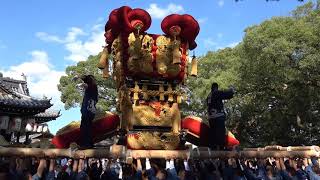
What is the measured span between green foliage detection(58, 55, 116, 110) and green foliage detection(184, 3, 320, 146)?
963 cm

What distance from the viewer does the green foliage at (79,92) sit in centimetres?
3578

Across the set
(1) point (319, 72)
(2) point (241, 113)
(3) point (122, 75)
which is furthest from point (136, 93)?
(2) point (241, 113)

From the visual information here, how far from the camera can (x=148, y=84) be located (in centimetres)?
1018

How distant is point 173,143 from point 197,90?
1947 centimetres

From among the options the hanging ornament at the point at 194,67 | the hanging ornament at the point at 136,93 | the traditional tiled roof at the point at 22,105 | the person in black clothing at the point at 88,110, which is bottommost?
the person in black clothing at the point at 88,110

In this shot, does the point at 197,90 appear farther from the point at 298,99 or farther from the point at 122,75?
the point at 122,75

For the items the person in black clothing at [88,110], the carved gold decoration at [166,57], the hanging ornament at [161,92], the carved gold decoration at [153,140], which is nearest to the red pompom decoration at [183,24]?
the carved gold decoration at [166,57]

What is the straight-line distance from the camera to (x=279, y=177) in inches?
357

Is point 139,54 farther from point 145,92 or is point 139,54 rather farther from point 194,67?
point 194,67

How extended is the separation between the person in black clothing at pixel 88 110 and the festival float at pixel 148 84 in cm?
56

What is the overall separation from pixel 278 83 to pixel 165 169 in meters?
16.7

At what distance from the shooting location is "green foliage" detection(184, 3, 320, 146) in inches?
854

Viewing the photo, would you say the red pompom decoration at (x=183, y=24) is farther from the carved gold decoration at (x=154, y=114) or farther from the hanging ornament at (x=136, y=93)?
the carved gold decoration at (x=154, y=114)

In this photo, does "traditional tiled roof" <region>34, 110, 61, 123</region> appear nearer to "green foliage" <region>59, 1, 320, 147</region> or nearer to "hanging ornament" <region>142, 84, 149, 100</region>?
"green foliage" <region>59, 1, 320, 147</region>
